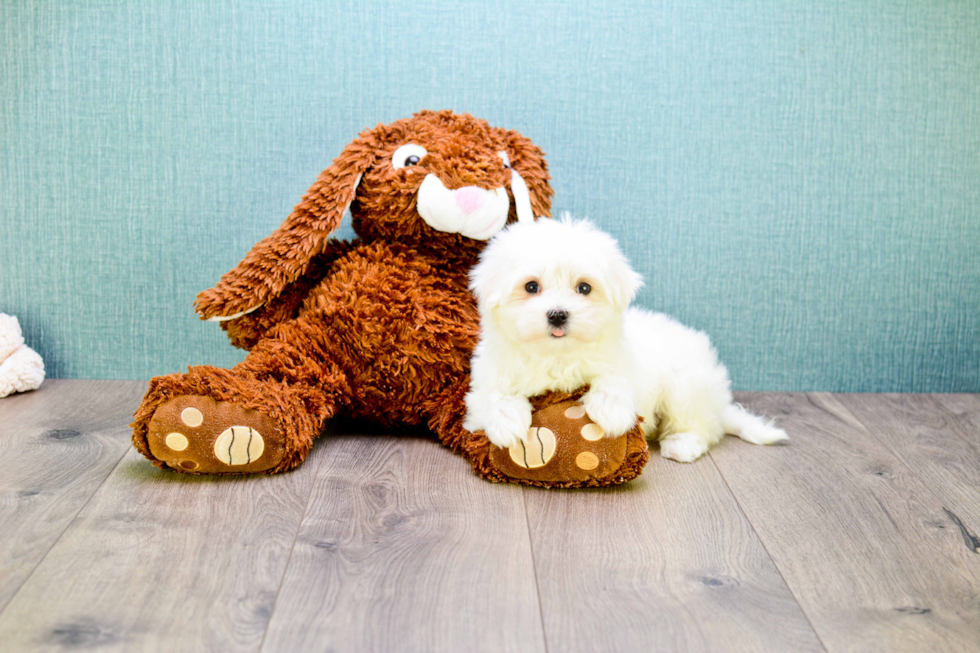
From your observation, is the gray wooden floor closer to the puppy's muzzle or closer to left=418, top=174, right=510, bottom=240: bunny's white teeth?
the puppy's muzzle

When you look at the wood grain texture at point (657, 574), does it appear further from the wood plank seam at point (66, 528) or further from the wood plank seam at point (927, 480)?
the wood plank seam at point (66, 528)

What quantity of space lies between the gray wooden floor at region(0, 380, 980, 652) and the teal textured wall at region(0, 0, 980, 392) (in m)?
0.42

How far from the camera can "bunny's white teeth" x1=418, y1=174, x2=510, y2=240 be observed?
1483 mm

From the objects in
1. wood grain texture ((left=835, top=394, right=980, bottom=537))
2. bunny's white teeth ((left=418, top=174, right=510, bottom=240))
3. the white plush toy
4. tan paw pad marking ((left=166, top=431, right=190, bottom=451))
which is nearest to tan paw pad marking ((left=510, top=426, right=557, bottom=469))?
bunny's white teeth ((left=418, top=174, right=510, bottom=240))

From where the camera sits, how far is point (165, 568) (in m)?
1.06

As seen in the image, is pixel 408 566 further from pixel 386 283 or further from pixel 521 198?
pixel 521 198

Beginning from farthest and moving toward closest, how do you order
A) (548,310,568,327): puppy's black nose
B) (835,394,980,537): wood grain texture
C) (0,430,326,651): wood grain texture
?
1. (835,394,980,537): wood grain texture
2. (548,310,568,327): puppy's black nose
3. (0,430,326,651): wood grain texture

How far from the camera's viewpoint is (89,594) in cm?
100

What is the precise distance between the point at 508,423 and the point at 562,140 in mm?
745

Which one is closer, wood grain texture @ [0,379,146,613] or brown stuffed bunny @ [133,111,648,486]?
wood grain texture @ [0,379,146,613]

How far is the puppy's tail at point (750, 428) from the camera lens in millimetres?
1600

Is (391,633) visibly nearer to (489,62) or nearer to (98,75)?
(489,62)

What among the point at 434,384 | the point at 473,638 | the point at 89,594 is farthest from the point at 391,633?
the point at 434,384

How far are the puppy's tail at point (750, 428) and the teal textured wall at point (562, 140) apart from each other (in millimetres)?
299
